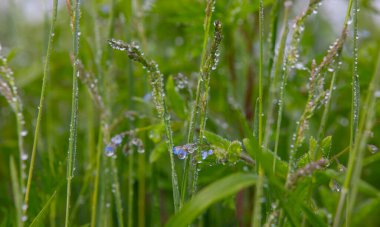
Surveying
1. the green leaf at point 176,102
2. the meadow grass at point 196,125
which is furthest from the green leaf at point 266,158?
the green leaf at point 176,102

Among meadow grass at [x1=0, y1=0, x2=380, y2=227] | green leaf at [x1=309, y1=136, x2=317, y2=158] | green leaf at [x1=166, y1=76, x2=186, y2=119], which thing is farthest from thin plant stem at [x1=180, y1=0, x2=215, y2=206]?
green leaf at [x1=166, y1=76, x2=186, y2=119]

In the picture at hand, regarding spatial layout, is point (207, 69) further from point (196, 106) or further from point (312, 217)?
point (312, 217)

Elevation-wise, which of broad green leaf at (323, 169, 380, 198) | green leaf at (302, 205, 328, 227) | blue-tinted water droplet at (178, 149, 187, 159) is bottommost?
green leaf at (302, 205, 328, 227)

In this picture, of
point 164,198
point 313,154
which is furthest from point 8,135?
point 313,154

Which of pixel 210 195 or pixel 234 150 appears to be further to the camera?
pixel 234 150

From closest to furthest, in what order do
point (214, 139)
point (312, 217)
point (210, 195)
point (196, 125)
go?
point (210, 195)
point (312, 217)
point (214, 139)
point (196, 125)

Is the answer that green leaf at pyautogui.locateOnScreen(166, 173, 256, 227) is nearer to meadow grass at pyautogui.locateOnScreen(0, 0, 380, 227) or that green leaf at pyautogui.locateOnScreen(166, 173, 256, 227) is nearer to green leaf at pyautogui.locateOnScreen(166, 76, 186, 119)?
meadow grass at pyautogui.locateOnScreen(0, 0, 380, 227)

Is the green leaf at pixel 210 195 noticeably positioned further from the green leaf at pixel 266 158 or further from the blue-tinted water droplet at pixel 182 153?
the blue-tinted water droplet at pixel 182 153

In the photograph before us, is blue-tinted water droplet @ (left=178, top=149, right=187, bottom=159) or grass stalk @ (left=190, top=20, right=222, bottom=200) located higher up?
grass stalk @ (left=190, top=20, right=222, bottom=200)

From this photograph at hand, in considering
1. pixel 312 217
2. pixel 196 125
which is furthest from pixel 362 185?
pixel 196 125
